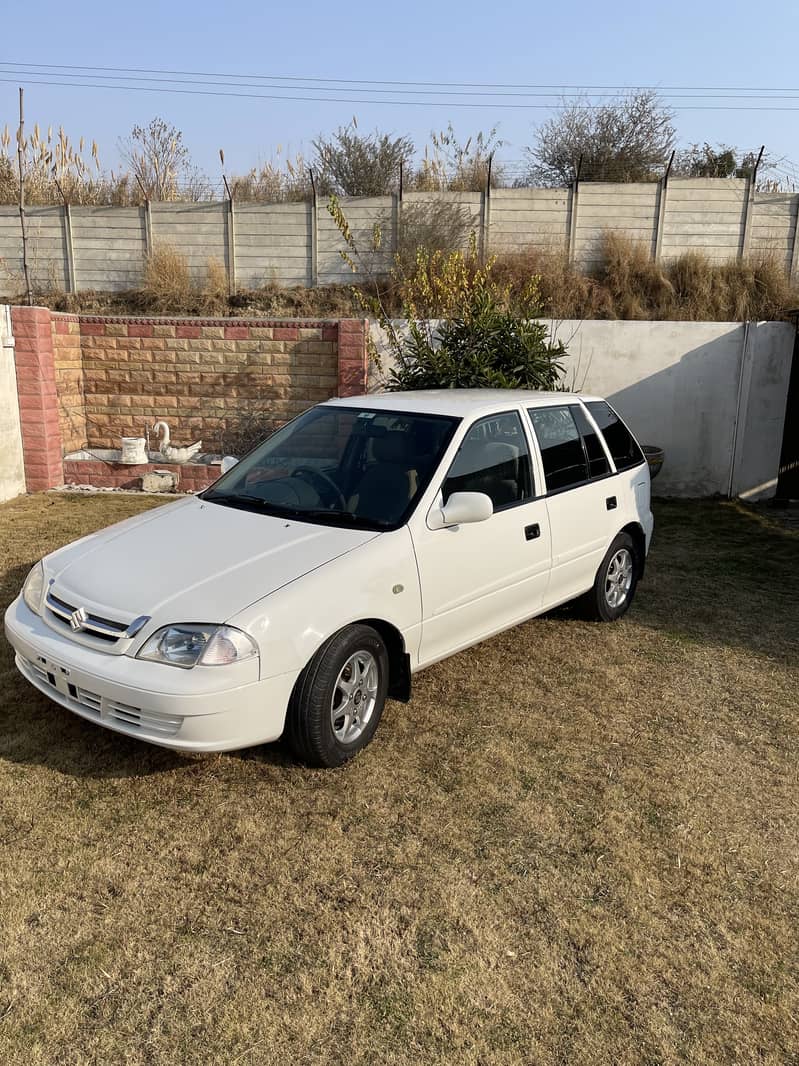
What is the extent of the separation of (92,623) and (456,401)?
2.50 metres

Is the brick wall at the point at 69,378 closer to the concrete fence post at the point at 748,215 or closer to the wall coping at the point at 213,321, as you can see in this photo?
the wall coping at the point at 213,321

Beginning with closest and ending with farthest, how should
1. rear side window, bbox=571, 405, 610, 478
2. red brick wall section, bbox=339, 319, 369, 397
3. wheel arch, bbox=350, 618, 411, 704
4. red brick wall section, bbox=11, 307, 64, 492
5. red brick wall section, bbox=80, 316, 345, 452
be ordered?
wheel arch, bbox=350, 618, 411, 704 → rear side window, bbox=571, 405, 610, 478 → red brick wall section, bbox=11, 307, 64, 492 → red brick wall section, bbox=339, 319, 369, 397 → red brick wall section, bbox=80, 316, 345, 452

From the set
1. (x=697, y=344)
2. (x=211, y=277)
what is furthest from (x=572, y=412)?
(x=211, y=277)

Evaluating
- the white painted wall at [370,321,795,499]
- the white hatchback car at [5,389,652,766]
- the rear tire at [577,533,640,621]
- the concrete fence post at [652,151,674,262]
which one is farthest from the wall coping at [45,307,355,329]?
the concrete fence post at [652,151,674,262]

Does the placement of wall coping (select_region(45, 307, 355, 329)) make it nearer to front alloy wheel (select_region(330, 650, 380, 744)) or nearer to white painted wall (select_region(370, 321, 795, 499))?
white painted wall (select_region(370, 321, 795, 499))

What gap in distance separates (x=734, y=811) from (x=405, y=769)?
1497 mm

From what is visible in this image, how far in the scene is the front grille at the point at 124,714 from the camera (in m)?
3.25

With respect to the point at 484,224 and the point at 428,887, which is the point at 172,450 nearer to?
the point at 428,887

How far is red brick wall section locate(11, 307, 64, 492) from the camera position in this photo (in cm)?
957

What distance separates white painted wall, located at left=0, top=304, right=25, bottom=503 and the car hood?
6094 mm

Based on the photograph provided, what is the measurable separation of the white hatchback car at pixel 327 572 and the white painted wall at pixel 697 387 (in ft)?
18.4

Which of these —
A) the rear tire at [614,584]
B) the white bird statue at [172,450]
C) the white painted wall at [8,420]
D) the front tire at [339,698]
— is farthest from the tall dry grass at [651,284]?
the front tire at [339,698]

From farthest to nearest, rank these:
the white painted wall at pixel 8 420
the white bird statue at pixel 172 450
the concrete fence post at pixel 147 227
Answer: the concrete fence post at pixel 147 227 < the white bird statue at pixel 172 450 < the white painted wall at pixel 8 420

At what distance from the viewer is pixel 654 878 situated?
3.08 m
